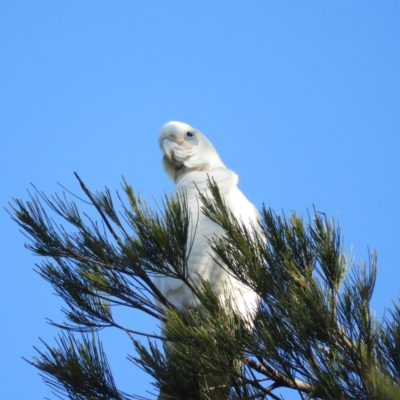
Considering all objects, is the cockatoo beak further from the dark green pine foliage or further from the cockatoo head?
the dark green pine foliage

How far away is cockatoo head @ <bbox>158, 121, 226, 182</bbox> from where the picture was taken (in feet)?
15.0

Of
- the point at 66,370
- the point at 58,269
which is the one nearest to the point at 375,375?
the point at 66,370

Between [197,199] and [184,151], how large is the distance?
939mm

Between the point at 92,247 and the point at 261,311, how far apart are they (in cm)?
74

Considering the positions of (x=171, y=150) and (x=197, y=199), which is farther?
(x=171, y=150)

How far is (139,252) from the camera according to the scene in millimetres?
3057

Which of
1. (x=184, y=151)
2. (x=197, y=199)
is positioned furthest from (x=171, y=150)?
(x=197, y=199)

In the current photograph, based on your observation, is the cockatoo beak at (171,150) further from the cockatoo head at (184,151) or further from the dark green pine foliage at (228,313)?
A: the dark green pine foliage at (228,313)

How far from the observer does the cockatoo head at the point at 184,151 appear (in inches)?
179

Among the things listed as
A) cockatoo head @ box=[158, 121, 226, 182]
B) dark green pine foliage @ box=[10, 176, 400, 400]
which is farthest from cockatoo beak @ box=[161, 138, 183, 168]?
dark green pine foliage @ box=[10, 176, 400, 400]

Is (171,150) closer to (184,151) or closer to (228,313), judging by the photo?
(184,151)

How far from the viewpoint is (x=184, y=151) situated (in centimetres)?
459

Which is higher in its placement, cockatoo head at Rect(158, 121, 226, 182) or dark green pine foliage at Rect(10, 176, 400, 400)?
cockatoo head at Rect(158, 121, 226, 182)

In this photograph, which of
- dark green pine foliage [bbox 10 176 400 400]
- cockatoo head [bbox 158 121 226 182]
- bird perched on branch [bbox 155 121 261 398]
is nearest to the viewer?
dark green pine foliage [bbox 10 176 400 400]
